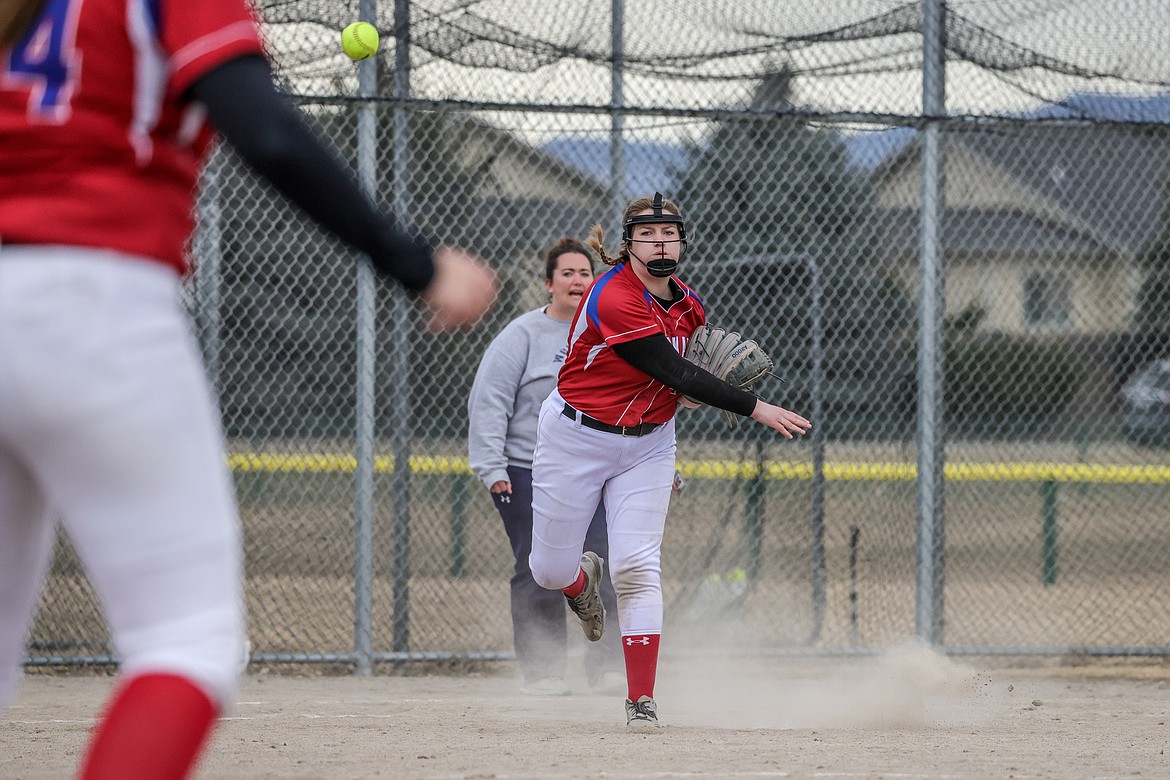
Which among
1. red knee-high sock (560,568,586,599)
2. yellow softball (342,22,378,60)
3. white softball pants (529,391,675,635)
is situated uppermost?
yellow softball (342,22,378,60)

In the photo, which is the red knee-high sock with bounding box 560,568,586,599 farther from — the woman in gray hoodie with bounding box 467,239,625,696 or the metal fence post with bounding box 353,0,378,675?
the metal fence post with bounding box 353,0,378,675

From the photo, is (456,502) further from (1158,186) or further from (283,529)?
(1158,186)

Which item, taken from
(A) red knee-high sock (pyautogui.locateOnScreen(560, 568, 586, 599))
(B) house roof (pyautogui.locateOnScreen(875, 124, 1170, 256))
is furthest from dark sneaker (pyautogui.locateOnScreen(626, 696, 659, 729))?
(B) house roof (pyautogui.locateOnScreen(875, 124, 1170, 256))

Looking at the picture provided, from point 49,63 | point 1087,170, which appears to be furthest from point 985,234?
point 49,63

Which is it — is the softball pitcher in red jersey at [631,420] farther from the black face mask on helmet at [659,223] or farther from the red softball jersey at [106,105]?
the red softball jersey at [106,105]

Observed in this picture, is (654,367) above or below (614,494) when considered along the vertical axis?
above

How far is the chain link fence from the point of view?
21.2ft

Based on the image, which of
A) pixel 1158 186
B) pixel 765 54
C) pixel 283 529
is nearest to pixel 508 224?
pixel 765 54

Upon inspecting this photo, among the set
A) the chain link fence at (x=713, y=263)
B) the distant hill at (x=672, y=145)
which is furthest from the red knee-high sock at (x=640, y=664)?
the distant hill at (x=672, y=145)

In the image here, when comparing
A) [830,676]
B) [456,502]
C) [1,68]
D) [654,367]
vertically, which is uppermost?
[1,68]

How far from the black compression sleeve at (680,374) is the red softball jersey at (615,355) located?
0.23ft

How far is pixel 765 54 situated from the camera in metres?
6.65

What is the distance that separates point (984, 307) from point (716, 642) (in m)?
3.01

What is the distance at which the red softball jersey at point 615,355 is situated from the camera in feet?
15.0
